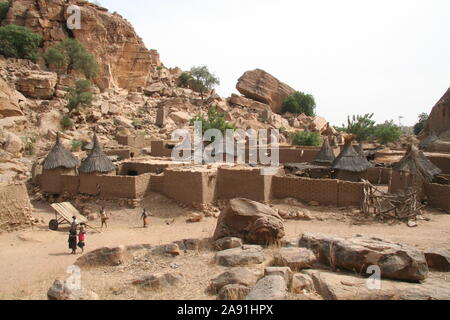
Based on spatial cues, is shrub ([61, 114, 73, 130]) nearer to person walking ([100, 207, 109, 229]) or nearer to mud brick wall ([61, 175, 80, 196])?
mud brick wall ([61, 175, 80, 196])

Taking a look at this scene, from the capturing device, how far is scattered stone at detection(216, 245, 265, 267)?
6.54 m

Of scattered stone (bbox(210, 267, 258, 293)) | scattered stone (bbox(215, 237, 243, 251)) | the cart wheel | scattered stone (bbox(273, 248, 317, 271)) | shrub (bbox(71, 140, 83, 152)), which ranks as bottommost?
the cart wheel

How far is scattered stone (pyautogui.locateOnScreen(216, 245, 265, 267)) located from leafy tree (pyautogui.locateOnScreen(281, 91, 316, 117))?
41.0 metres

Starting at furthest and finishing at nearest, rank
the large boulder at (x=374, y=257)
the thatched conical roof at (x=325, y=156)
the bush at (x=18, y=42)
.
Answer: the bush at (x=18, y=42) < the thatched conical roof at (x=325, y=156) < the large boulder at (x=374, y=257)

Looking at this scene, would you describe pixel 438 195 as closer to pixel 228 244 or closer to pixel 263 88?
pixel 228 244

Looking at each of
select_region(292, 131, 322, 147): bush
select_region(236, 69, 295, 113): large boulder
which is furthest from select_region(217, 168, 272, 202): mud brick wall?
select_region(236, 69, 295, 113): large boulder

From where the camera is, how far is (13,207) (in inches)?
435

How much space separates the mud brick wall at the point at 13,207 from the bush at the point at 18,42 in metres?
27.6

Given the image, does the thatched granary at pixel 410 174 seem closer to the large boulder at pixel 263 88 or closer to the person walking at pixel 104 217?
the person walking at pixel 104 217

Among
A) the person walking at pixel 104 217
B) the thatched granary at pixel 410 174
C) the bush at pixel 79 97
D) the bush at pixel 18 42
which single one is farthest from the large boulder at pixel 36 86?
the thatched granary at pixel 410 174

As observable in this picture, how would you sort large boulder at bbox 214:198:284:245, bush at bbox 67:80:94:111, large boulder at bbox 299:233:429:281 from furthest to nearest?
1. bush at bbox 67:80:94:111
2. large boulder at bbox 214:198:284:245
3. large boulder at bbox 299:233:429:281

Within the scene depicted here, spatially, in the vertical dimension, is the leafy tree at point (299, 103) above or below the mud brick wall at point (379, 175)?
above

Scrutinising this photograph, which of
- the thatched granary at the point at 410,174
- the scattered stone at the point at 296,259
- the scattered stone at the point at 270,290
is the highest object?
the thatched granary at the point at 410,174

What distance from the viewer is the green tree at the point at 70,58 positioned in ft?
109
